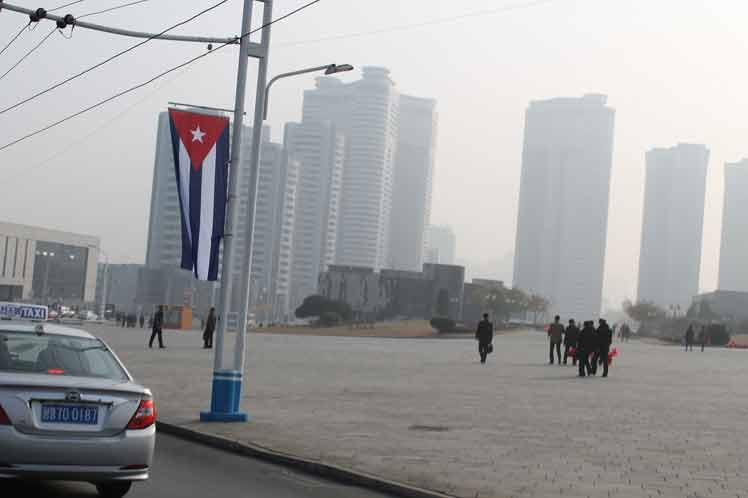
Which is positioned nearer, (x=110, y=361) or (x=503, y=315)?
(x=110, y=361)

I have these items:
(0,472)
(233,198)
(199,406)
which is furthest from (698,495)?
(199,406)

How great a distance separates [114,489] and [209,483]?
5.76 ft

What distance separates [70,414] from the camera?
8742mm

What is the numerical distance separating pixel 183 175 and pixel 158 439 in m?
4.05

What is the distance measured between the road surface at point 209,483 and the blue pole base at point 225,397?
2.70 meters

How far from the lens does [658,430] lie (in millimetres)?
17734

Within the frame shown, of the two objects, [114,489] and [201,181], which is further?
[201,181]

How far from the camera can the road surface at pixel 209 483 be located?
10.0 m

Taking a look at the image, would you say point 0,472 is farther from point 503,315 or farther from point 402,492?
point 503,315

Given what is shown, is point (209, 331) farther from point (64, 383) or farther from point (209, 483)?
point (64, 383)

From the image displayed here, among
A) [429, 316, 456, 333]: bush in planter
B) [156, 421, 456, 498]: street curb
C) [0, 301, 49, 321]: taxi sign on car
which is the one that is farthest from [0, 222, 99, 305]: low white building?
[156, 421, 456, 498]: street curb

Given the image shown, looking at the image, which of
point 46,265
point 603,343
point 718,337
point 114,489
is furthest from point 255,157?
point 46,265

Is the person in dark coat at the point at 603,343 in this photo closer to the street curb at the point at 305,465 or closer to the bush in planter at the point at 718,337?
the street curb at the point at 305,465

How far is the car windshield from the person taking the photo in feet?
30.4
